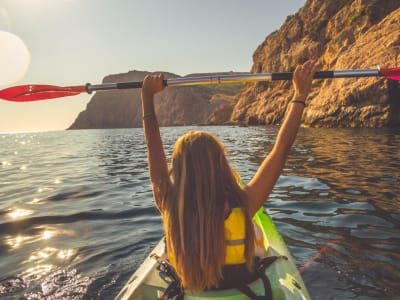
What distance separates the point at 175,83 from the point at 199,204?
1.49 m

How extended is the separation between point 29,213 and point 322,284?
6.68 metres

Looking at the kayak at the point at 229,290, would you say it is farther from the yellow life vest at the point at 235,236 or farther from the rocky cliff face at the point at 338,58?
the rocky cliff face at the point at 338,58

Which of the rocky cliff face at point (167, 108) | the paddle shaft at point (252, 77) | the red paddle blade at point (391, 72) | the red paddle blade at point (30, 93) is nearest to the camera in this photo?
the paddle shaft at point (252, 77)

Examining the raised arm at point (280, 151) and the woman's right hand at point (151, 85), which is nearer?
the raised arm at point (280, 151)

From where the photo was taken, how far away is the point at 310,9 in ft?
198

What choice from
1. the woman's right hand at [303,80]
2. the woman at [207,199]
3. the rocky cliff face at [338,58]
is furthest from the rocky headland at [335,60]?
the woman at [207,199]

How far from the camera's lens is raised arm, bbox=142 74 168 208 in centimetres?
235

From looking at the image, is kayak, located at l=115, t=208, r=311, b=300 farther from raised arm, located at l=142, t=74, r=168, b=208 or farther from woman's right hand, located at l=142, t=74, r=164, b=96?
woman's right hand, located at l=142, t=74, r=164, b=96

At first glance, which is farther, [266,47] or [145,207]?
[266,47]

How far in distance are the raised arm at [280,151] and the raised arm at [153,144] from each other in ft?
1.95

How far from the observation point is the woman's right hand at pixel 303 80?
8.12 feet

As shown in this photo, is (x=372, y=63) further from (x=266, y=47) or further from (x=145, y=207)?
(x=266, y=47)

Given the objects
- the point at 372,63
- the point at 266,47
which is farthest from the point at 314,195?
the point at 266,47

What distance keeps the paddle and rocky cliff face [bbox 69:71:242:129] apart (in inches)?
3315
